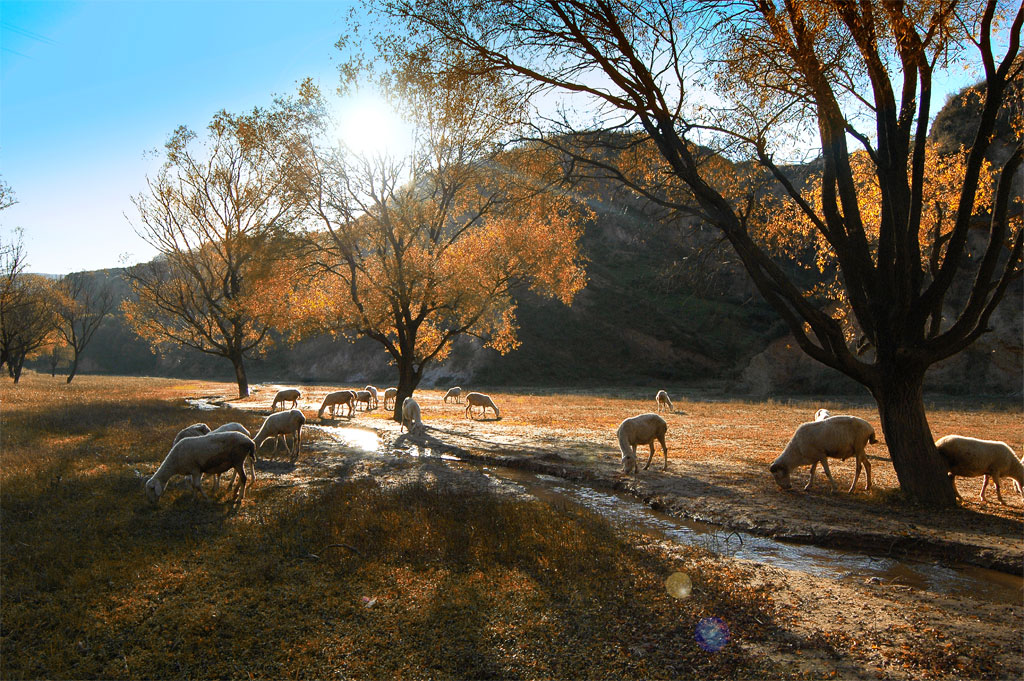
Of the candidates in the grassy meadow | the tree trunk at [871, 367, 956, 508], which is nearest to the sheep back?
the tree trunk at [871, 367, 956, 508]

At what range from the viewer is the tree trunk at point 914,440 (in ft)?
33.6

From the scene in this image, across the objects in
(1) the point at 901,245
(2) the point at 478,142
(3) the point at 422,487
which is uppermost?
(2) the point at 478,142

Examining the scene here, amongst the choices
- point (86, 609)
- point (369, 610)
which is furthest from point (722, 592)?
point (86, 609)

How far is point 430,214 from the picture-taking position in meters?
25.7

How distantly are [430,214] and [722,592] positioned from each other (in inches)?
862

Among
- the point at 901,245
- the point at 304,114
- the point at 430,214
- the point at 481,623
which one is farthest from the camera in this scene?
the point at 430,214

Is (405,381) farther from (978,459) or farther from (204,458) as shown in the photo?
(978,459)

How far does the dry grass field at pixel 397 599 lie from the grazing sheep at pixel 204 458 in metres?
0.43

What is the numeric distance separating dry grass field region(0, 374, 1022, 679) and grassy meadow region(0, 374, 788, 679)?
0.03 meters

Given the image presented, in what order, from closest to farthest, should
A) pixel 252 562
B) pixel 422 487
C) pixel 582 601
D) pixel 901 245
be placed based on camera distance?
pixel 582 601 < pixel 252 562 < pixel 901 245 < pixel 422 487

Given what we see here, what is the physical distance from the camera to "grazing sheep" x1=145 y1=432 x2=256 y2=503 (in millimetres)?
10570

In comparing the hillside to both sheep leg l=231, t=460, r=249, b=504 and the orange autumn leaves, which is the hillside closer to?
the orange autumn leaves

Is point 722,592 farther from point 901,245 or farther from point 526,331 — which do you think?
point 526,331

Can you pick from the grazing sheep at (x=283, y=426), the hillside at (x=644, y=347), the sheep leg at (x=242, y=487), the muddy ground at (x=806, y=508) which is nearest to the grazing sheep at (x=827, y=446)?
the muddy ground at (x=806, y=508)
